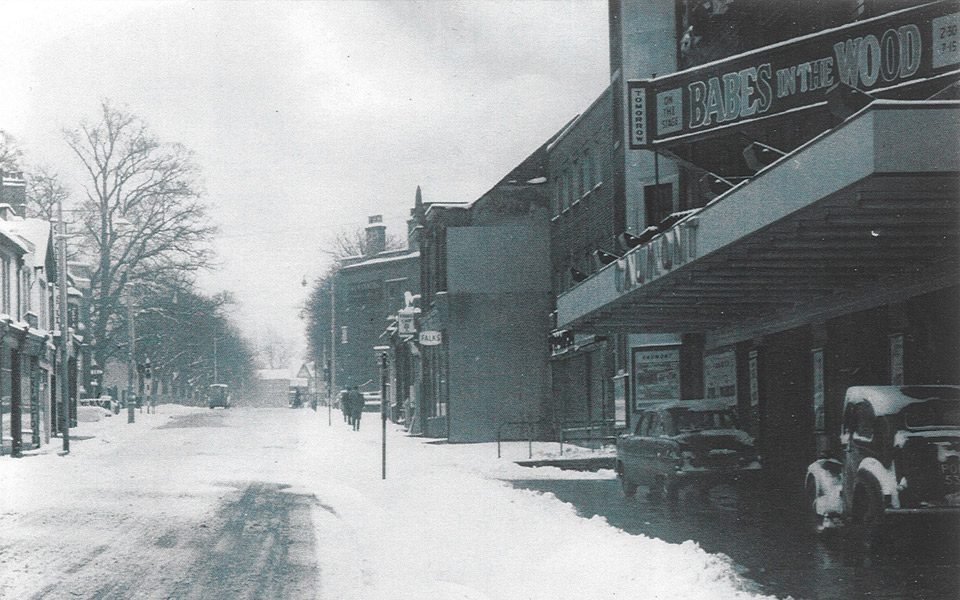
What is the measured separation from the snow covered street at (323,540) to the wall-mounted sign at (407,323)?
2219cm

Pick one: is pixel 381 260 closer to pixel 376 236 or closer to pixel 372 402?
pixel 376 236

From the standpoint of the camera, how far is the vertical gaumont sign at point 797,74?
60.2ft

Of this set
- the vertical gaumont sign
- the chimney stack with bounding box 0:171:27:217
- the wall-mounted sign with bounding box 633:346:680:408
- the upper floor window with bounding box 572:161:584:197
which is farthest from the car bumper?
the chimney stack with bounding box 0:171:27:217

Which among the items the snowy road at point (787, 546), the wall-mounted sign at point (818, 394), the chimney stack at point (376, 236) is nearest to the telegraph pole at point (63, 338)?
the snowy road at point (787, 546)

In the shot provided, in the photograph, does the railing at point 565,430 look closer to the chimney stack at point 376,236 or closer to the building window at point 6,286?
the building window at point 6,286

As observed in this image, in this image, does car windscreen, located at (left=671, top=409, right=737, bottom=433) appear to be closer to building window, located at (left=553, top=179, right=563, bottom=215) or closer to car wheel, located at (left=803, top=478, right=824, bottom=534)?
car wheel, located at (left=803, top=478, right=824, bottom=534)

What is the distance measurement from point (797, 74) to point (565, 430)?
19772 millimetres

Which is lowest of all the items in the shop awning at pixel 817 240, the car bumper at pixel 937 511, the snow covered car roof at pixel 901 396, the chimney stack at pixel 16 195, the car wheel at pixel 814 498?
the car wheel at pixel 814 498

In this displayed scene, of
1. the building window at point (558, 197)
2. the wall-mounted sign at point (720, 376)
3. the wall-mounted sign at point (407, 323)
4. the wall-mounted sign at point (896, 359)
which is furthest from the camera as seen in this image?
the wall-mounted sign at point (407, 323)

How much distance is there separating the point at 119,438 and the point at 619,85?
24758 mm

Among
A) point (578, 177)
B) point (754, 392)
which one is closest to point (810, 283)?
point (754, 392)

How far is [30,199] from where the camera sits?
54.0m

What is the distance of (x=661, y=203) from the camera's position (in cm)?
3203

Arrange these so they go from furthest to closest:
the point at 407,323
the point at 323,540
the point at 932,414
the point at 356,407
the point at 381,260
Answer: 1. the point at 381,260
2. the point at 356,407
3. the point at 407,323
4. the point at 323,540
5. the point at 932,414
